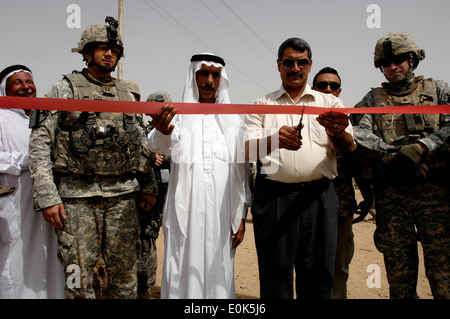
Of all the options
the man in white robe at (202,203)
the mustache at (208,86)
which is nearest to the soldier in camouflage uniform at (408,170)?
the man in white robe at (202,203)

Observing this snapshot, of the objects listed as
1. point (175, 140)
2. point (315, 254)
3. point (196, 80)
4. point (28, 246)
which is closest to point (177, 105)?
point (175, 140)

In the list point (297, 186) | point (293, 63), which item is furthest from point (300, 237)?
point (293, 63)

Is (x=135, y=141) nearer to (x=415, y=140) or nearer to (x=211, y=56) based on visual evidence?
(x=211, y=56)

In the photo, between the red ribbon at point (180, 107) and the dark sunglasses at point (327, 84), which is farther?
the dark sunglasses at point (327, 84)

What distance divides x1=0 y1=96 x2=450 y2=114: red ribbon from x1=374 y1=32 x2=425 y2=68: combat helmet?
73 cm

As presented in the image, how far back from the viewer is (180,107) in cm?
281

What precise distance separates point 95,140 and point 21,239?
1.25 meters

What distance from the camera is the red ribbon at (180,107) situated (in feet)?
8.96

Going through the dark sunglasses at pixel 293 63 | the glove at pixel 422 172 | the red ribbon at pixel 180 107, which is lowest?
the glove at pixel 422 172

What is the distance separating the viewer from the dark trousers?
2693 millimetres

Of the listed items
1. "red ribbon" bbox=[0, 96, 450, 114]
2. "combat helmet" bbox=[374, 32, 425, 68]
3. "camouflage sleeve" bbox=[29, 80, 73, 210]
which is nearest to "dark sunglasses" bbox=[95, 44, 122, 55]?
"camouflage sleeve" bbox=[29, 80, 73, 210]

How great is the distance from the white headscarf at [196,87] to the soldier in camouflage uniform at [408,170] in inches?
52.0

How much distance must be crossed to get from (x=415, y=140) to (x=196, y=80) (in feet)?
6.98

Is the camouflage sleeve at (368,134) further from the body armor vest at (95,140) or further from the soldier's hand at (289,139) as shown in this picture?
the body armor vest at (95,140)
